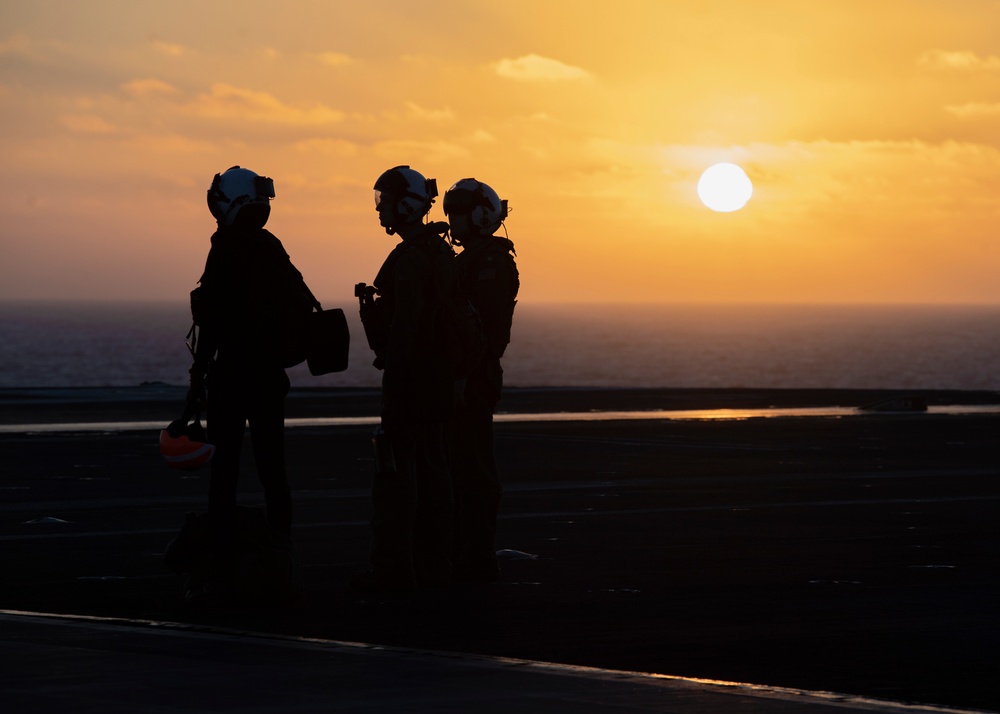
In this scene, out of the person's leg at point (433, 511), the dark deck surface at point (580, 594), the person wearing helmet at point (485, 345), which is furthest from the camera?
the person wearing helmet at point (485, 345)

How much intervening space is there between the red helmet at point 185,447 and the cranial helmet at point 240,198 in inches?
41.8

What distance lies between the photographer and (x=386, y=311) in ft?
34.1

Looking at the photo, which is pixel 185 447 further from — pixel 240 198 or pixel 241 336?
pixel 240 198

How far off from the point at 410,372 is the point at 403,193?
94cm

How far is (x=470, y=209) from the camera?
36.3 feet

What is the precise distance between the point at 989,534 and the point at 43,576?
6.16 metres

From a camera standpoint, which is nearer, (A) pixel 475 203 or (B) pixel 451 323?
(B) pixel 451 323

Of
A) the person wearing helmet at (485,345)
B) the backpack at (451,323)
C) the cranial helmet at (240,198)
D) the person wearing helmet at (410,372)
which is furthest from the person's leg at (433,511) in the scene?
the cranial helmet at (240,198)

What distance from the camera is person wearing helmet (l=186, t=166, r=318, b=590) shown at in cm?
987

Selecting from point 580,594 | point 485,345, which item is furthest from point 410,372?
point 580,594

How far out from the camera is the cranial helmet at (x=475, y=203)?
11078mm

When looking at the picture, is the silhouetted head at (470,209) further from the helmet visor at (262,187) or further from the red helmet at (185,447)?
the red helmet at (185,447)

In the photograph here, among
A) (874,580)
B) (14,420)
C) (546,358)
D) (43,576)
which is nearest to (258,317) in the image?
(43,576)

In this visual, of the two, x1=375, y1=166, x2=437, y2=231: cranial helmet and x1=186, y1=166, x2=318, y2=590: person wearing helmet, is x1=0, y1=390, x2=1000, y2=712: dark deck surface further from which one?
x1=375, y1=166, x2=437, y2=231: cranial helmet
